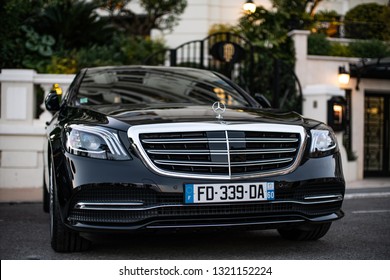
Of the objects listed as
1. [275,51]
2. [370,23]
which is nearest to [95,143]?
[275,51]

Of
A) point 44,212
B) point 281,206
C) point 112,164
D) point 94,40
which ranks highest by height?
point 94,40

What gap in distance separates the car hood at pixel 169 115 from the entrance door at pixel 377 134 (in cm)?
1164

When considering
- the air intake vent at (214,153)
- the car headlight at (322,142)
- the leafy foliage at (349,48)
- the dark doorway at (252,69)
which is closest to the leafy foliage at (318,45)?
the leafy foliage at (349,48)

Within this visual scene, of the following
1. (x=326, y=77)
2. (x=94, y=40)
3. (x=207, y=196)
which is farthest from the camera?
(x=94, y=40)

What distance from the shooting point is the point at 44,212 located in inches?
311

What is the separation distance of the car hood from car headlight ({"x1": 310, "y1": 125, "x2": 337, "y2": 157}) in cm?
7

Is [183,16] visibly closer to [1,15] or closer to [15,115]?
[1,15]

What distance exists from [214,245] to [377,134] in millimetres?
12300

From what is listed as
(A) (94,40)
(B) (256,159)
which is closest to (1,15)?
(A) (94,40)

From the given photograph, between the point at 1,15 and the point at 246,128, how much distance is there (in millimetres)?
9345

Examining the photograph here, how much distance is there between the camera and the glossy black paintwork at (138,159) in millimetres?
4469

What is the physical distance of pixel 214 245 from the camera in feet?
17.3

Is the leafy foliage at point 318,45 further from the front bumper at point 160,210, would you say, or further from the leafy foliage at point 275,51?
the front bumper at point 160,210

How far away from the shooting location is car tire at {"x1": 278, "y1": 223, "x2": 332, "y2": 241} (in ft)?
17.7
